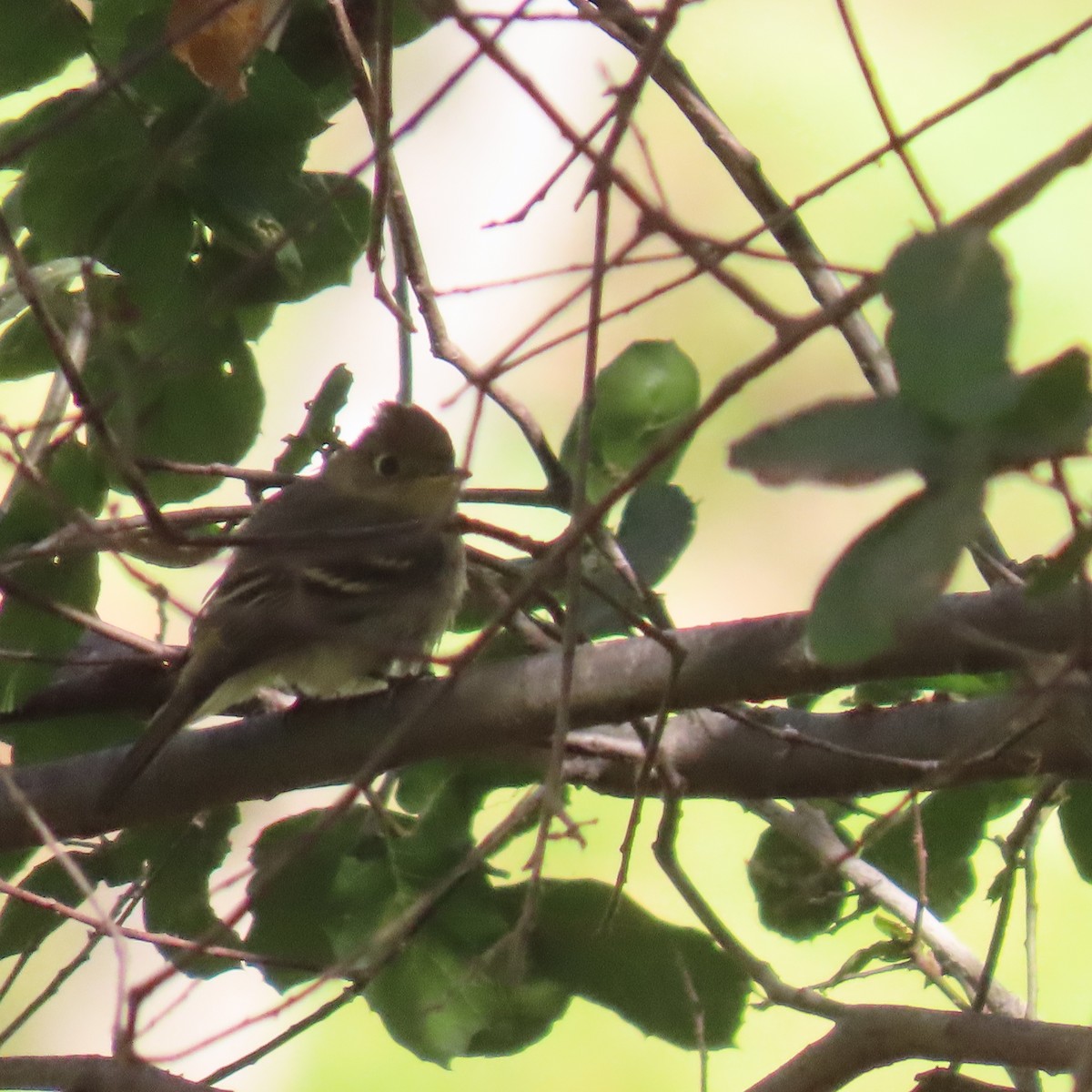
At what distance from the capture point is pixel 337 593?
3861 millimetres

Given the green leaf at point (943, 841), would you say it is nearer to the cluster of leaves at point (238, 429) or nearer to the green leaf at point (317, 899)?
the cluster of leaves at point (238, 429)

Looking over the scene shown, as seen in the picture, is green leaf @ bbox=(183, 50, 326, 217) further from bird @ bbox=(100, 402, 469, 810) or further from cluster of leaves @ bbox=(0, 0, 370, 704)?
bird @ bbox=(100, 402, 469, 810)

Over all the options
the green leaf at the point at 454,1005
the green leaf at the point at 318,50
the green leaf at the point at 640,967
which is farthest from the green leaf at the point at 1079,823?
the green leaf at the point at 318,50

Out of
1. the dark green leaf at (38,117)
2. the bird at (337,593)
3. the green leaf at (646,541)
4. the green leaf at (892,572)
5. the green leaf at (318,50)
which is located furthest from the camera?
the bird at (337,593)

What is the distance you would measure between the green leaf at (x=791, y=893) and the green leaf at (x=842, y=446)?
1694 millimetres

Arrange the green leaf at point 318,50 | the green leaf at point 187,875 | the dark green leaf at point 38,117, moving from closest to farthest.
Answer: the dark green leaf at point 38,117 → the green leaf at point 187,875 → the green leaf at point 318,50

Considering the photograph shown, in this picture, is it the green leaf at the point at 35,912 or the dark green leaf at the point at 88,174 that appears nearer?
the dark green leaf at the point at 88,174

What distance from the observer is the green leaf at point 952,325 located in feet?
3.49

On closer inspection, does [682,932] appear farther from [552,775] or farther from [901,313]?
[901,313]

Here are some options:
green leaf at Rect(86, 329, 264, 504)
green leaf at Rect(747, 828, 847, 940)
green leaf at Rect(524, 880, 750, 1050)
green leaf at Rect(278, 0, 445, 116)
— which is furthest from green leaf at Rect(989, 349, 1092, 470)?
green leaf at Rect(278, 0, 445, 116)

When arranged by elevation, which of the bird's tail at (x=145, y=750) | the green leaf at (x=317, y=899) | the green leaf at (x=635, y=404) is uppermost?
the green leaf at (x=635, y=404)

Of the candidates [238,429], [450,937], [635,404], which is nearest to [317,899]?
[450,937]

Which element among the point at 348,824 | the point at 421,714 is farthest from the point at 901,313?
the point at 348,824

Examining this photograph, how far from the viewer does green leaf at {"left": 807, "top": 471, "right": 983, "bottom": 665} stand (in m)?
1.04
